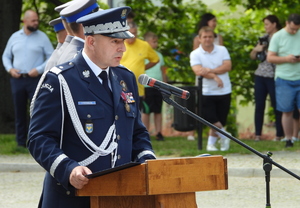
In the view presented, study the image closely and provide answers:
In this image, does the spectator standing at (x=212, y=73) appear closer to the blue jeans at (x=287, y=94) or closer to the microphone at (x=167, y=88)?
the blue jeans at (x=287, y=94)

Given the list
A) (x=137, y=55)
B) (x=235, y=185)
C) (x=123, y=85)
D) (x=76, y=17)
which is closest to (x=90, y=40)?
(x=123, y=85)

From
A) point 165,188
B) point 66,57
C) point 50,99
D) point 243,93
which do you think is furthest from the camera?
point 243,93

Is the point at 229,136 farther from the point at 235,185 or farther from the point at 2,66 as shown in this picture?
the point at 2,66

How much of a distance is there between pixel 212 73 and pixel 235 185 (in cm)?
284

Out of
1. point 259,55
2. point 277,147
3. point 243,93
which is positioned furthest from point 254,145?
point 243,93

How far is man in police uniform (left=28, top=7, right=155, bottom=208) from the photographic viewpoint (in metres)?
3.63

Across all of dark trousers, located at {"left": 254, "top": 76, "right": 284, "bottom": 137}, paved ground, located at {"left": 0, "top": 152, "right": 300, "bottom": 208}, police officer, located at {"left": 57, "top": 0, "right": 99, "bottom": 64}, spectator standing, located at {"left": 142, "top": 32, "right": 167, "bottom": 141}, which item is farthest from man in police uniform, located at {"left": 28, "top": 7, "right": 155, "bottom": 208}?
spectator standing, located at {"left": 142, "top": 32, "right": 167, "bottom": 141}

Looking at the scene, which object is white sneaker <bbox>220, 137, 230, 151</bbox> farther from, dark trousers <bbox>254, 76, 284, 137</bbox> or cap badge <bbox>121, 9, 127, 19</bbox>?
cap badge <bbox>121, 9, 127, 19</bbox>

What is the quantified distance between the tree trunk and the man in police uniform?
42.2 ft

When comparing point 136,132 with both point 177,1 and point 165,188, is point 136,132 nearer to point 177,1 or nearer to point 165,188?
point 165,188

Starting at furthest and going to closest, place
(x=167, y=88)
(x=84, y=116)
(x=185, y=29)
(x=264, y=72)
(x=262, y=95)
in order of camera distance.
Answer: (x=185, y=29)
(x=262, y=95)
(x=264, y=72)
(x=167, y=88)
(x=84, y=116)

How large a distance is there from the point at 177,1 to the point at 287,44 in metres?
7.43

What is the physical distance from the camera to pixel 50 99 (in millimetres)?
3670

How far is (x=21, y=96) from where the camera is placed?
12141 millimetres
